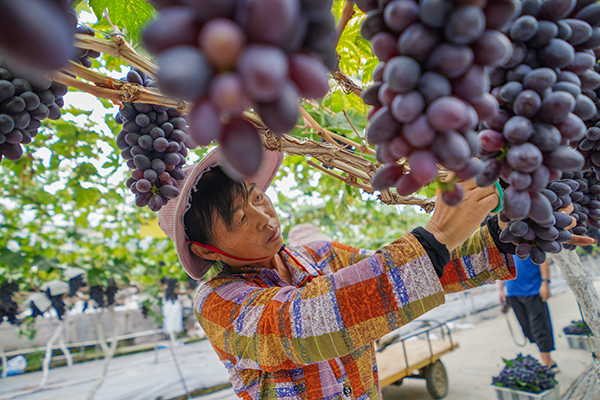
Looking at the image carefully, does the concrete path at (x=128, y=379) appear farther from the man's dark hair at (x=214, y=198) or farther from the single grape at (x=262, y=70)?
A: the single grape at (x=262, y=70)

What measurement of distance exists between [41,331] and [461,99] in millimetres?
11131

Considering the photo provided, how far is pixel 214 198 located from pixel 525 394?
3.48 meters

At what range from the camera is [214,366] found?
22.1 feet

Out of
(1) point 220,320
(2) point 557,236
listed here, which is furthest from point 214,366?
(2) point 557,236

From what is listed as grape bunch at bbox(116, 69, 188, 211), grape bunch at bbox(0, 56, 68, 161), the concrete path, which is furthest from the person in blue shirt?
the concrete path

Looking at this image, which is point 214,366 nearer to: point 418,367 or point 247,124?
point 418,367

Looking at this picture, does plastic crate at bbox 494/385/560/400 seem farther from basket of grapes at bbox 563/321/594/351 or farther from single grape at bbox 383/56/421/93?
single grape at bbox 383/56/421/93

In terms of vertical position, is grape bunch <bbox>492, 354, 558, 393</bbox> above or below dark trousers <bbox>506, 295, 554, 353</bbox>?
below

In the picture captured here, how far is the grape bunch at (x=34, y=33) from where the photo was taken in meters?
0.20

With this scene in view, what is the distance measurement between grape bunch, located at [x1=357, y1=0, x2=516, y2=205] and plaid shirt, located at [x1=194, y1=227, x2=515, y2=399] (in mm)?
487

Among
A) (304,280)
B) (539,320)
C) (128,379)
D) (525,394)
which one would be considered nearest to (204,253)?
(304,280)

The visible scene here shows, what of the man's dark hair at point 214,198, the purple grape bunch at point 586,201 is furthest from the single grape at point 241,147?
the man's dark hair at point 214,198

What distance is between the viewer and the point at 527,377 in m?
3.21

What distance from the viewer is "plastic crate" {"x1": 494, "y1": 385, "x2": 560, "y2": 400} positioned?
121 inches
